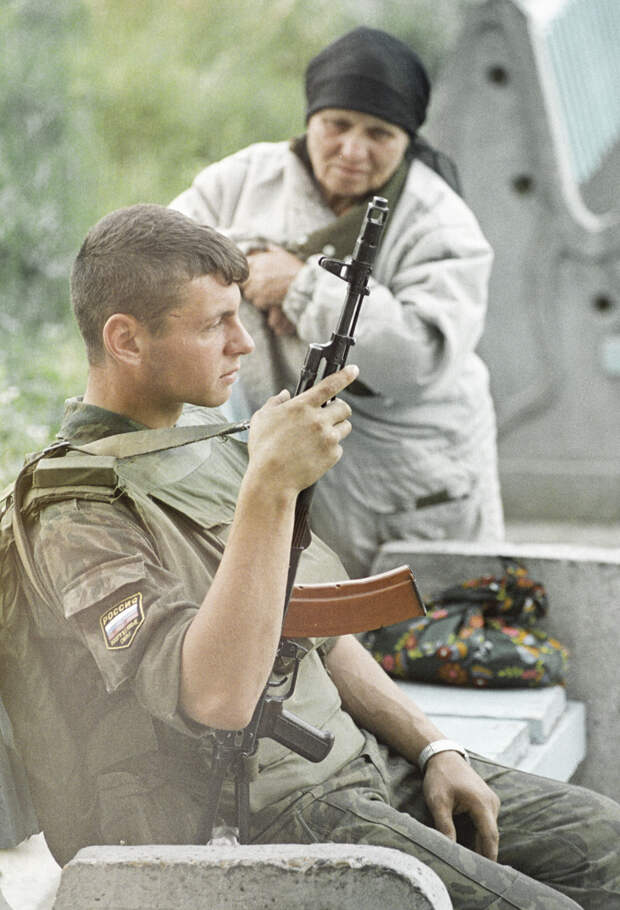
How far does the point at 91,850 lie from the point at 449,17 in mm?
9877

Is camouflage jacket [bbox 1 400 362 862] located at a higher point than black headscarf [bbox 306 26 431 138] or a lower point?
lower

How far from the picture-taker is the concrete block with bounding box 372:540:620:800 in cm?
356

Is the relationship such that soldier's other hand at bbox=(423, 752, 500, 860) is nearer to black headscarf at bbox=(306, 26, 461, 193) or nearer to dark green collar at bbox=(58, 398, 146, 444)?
dark green collar at bbox=(58, 398, 146, 444)

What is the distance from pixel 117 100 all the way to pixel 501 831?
27.5 ft

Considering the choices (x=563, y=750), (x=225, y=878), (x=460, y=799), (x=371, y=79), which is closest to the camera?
(x=225, y=878)

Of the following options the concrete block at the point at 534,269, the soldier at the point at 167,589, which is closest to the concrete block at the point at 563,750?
the soldier at the point at 167,589

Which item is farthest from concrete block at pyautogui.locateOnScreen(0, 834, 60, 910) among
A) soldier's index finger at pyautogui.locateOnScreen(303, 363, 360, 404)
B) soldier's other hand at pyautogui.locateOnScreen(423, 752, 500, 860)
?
soldier's index finger at pyautogui.locateOnScreen(303, 363, 360, 404)

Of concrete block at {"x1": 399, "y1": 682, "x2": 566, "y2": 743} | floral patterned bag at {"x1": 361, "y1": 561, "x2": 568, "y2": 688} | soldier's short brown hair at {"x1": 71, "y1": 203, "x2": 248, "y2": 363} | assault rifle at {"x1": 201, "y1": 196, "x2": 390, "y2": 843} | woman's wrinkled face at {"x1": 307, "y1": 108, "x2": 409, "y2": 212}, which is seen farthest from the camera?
floral patterned bag at {"x1": 361, "y1": 561, "x2": 568, "y2": 688}

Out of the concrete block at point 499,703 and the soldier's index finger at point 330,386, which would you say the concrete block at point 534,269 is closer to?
the concrete block at point 499,703

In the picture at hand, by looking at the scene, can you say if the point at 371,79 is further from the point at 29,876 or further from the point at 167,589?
the point at 29,876

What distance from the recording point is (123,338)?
71.4 inches

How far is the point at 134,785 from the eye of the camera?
1790 mm

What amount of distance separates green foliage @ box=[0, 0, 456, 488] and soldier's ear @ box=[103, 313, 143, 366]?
17.9 ft

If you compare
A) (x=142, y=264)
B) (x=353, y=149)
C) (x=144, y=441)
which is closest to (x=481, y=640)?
(x=353, y=149)
